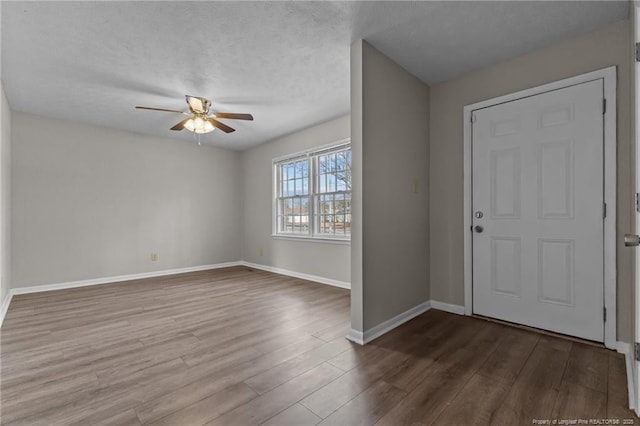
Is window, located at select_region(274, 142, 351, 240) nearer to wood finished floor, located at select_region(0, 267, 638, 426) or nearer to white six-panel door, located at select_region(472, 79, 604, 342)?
wood finished floor, located at select_region(0, 267, 638, 426)

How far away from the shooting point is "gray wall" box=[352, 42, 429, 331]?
8.59ft

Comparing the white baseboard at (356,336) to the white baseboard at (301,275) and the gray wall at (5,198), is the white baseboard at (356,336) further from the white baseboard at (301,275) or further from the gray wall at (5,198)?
the gray wall at (5,198)

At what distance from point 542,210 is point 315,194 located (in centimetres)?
318

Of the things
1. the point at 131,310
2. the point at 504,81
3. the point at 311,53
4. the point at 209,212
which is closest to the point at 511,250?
the point at 504,81

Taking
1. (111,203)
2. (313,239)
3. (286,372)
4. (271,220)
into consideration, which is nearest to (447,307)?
(286,372)

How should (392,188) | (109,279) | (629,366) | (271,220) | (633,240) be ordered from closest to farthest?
(633,240) < (629,366) < (392,188) < (109,279) < (271,220)

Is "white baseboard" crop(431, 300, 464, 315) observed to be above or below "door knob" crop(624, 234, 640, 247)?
below

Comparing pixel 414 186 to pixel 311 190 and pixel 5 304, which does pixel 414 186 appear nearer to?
pixel 311 190

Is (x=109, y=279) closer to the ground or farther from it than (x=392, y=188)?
closer to the ground

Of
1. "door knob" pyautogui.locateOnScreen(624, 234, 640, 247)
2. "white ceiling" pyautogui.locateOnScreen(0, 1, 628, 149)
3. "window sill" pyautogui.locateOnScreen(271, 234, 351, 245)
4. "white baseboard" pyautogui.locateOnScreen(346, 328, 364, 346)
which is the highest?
"white ceiling" pyautogui.locateOnScreen(0, 1, 628, 149)

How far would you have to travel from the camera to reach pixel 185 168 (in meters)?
5.82

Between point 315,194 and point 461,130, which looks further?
point 315,194

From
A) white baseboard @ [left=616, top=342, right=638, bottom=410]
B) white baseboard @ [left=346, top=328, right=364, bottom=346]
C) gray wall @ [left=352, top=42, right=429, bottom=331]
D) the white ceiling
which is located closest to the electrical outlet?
gray wall @ [left=352, top=42, right=429, bottom=331]

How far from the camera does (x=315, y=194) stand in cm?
508
